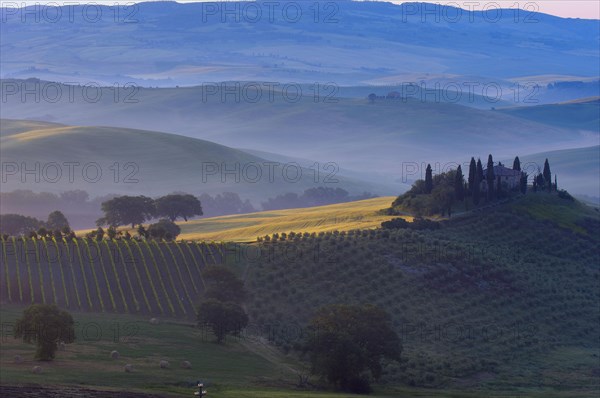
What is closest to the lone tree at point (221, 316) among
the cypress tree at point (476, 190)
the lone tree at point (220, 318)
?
the lone tree at point (220, 318)

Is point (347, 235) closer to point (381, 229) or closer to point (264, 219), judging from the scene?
point (381, 229)

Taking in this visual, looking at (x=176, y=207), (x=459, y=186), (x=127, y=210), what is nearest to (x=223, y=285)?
(x=459, y=186)

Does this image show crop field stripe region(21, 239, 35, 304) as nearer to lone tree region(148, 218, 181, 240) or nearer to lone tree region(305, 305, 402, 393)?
lone tree region(148, 218, 181, 240)

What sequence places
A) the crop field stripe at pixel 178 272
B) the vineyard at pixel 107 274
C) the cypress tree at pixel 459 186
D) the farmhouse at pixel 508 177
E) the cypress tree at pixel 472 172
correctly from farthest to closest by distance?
the farmhouse at pixel 508 177 < the cypress tree at pixel 472 172 < the cypress tree at pixel 459 186 < the crop field stripe at pixel 178 272 < the vineyard at pixel 107 274

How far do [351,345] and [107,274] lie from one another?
86.8ft

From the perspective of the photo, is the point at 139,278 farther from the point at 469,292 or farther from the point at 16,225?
the point at 16,225

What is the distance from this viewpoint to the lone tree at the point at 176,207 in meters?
118

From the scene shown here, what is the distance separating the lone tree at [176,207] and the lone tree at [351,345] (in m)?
59.1

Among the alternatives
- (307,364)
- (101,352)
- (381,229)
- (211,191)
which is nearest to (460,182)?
(381,229)

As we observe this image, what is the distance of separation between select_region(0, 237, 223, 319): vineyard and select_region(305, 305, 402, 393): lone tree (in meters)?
15.5

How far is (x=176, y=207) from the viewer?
119 meters

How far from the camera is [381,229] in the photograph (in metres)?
89.1

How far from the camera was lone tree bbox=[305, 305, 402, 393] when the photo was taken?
55094mm

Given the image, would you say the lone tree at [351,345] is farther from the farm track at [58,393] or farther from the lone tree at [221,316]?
the farm track at [58,393]
